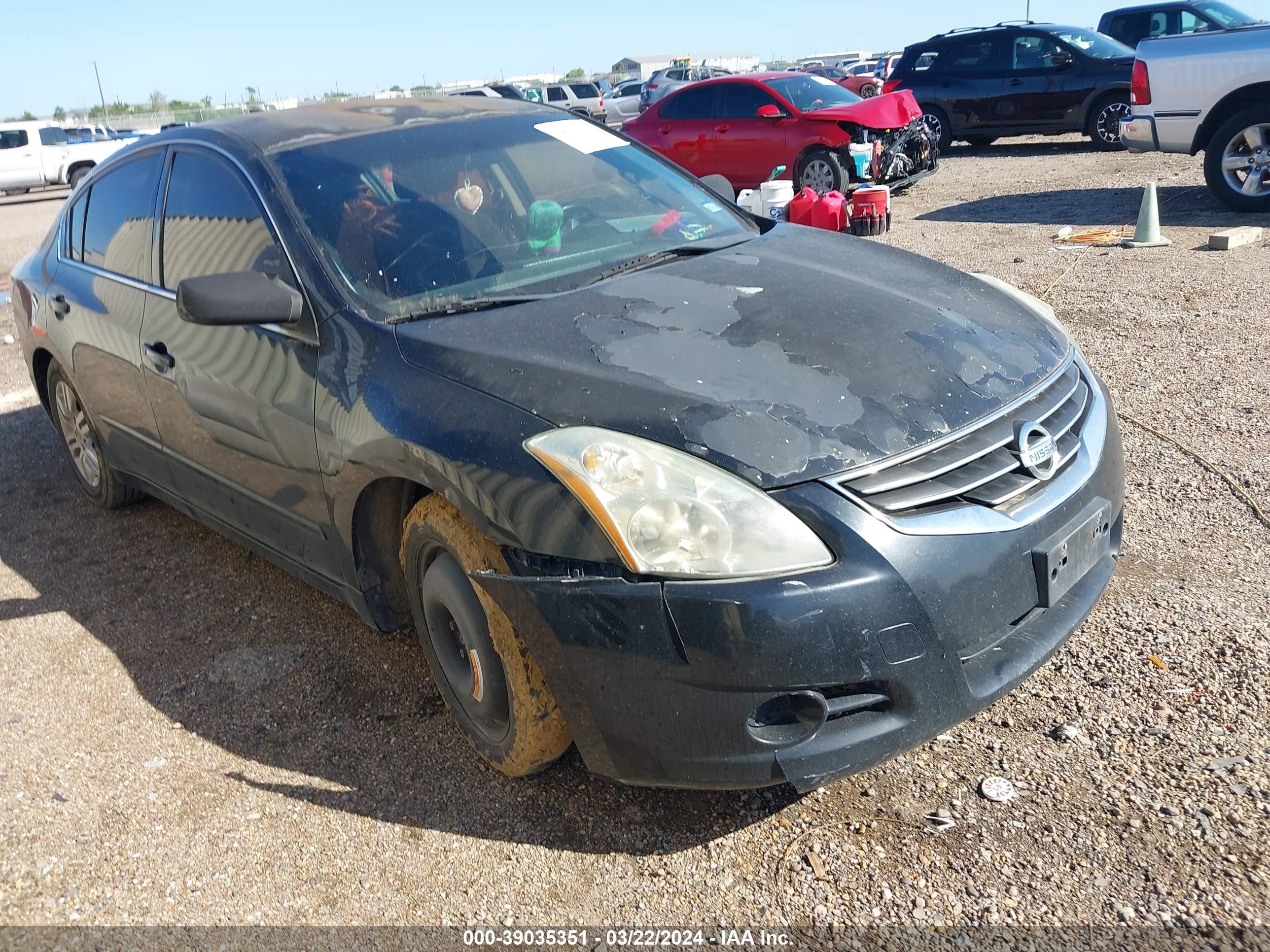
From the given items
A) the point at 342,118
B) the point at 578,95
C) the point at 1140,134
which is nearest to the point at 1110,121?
the point at 1140,134

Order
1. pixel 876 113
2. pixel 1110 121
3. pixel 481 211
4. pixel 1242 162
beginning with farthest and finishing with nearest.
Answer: pixel 1110 121 < pixel 876 113 < pixel 1242 162 < pixel 481 211

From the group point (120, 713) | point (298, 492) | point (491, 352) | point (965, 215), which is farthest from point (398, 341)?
point (965, 215)

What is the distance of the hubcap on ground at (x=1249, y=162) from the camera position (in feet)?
31.0

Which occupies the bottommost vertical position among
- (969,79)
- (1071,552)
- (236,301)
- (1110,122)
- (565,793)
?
(565,793)

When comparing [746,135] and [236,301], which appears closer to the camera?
[236,301]

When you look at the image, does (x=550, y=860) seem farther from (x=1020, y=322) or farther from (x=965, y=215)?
(x=965, y=215)

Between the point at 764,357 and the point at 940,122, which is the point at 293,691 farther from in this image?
the point at 940,122

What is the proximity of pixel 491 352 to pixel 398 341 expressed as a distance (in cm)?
30

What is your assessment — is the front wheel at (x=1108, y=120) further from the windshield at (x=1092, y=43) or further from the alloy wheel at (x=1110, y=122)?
the windshield at (x=1092, y=43)

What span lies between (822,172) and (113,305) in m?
9.44

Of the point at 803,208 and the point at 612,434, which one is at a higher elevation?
the point at 612,434

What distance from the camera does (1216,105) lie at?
9523 millimetres

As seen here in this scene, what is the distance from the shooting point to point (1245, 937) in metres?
2.17

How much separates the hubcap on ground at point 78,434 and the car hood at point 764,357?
274 centimetres
